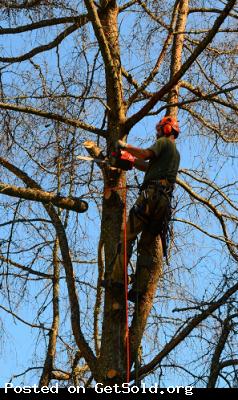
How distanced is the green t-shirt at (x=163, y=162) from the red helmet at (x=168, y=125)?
157mm

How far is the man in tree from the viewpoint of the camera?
7.55m

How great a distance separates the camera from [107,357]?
727 cm

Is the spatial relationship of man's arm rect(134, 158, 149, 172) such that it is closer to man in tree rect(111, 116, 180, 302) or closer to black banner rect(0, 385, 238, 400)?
man in tree rect(111, 116, 180, 302)

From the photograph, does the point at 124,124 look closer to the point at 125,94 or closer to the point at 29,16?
the point at 125,94

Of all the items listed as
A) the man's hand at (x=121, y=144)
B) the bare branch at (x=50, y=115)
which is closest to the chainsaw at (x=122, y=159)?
the man's hand at (x=121, y=144)

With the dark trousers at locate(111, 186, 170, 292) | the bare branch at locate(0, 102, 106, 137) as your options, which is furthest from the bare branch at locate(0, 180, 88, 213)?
the bare branch at locate(0, 102, 106, 137)

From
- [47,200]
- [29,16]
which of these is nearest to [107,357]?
[47,200]

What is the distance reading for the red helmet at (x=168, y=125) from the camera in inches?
311

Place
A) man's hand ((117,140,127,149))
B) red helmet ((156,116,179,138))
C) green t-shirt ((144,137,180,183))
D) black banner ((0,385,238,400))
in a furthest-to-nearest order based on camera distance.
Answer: red helmet ((156,116,179,138)) → green t-shirt ((144,137,180,183)) → man's hand ((117,140,127,149)) → black banner ((0,385,238,400))

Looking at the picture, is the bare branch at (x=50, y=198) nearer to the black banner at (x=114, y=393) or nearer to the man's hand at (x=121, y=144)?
the man's hand at (x=121, y=144)

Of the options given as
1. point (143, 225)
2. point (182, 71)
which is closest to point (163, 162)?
point (143, 225)

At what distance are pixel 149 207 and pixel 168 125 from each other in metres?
0.67

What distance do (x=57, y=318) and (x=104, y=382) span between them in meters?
1.89

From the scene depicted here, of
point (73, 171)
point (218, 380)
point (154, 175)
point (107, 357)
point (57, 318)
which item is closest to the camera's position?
point (218, 380)
